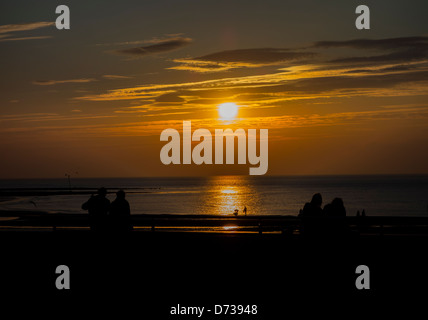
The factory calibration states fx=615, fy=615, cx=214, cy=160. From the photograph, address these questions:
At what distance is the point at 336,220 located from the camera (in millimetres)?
12164

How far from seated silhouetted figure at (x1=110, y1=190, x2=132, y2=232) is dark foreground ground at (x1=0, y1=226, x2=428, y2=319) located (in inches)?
9.3

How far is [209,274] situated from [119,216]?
242 cm

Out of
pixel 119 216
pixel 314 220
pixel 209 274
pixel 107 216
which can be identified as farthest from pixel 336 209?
pixel 107 216

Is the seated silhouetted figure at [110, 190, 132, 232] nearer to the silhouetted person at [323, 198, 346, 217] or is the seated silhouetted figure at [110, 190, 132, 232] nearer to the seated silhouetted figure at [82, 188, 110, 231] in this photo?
the seated silhouetted figure at [82, 188, 110, 231]

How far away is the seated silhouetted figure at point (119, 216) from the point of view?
13.4 metres

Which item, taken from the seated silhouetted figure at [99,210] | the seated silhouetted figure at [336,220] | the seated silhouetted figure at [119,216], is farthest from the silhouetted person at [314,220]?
the seated silhouetted figure at [99,210]

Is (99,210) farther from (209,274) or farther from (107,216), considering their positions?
(209,274)

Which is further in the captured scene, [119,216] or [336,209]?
[119,216]

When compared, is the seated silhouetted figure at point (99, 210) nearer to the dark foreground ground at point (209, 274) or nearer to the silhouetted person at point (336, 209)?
the dark foreground ground at point (209, 274)

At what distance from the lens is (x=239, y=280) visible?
1207cm
